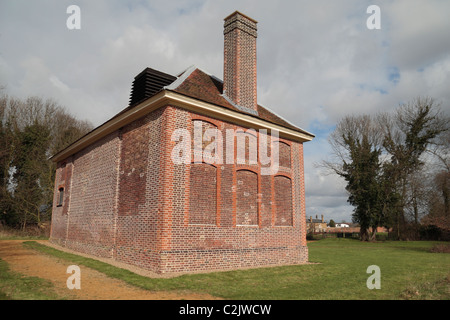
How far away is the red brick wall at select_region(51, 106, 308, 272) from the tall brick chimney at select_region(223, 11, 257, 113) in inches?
83.1

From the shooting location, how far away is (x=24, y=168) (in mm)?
29844

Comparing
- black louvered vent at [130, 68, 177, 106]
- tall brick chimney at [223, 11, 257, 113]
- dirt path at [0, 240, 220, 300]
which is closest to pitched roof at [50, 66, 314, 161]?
black louvered vent at [130, 68, 177, 106]

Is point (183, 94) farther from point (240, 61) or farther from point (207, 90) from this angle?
point (240, 61)

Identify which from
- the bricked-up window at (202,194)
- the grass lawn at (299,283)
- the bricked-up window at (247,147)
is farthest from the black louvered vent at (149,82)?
the grass lawn at (299,283)

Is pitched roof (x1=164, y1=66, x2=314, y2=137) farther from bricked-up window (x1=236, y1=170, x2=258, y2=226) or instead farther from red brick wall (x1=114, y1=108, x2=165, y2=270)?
bricked-up window (x1=236, y1=170, x2=258, y2=226)

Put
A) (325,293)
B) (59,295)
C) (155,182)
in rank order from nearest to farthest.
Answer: (59,295) → (325,293) → (155,182)

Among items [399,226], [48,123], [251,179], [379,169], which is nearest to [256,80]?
[251,179]

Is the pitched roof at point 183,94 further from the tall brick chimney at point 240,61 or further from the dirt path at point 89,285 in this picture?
the dirt path at point 89,285

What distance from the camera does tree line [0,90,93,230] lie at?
2903cm

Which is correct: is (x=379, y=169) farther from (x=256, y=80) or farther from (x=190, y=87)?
(x=190, y=87)

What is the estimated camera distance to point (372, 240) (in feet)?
114

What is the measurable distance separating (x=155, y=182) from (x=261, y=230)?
15.7ft

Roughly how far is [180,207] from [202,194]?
41.2 inches

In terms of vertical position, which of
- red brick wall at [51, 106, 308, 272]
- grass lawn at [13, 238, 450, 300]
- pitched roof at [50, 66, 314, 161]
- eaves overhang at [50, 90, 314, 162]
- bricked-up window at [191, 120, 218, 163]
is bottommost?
grass lawn at [13, 238, 450, 300]
